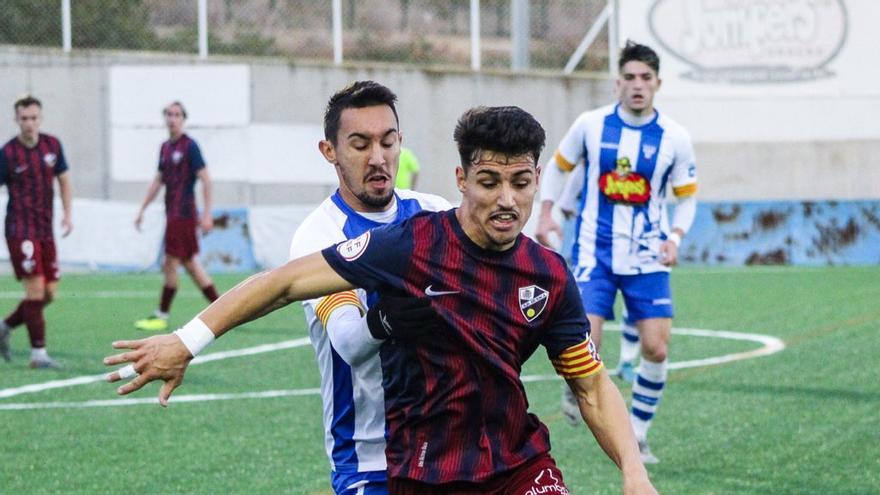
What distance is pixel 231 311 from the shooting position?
167 inches

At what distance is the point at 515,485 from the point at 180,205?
11971 millimetres

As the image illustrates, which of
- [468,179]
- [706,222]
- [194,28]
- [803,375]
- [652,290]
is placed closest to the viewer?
[468,179]

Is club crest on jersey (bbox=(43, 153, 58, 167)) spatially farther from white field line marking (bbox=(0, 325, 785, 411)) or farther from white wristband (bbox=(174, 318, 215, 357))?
white wristband (bbox=(174, 318, 215, 357))

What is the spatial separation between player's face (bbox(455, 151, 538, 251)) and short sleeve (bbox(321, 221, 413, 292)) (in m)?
0.25

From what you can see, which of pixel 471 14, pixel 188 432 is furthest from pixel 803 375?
pixel 471 14

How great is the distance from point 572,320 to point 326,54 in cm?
2410

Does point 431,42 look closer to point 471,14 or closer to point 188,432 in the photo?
point 471,14

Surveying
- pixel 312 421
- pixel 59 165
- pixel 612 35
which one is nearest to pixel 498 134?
pixel 312 421

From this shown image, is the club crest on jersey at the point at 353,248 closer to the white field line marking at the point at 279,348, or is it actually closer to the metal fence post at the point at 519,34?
the white field line marking at the point at 279,348

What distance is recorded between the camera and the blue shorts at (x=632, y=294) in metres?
9.03

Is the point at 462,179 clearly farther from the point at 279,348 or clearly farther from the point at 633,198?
the point at 279,348

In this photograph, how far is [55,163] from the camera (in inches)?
520

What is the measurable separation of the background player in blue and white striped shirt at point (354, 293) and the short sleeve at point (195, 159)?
10508 millimetres

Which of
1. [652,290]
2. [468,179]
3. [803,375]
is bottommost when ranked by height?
[803,375]
